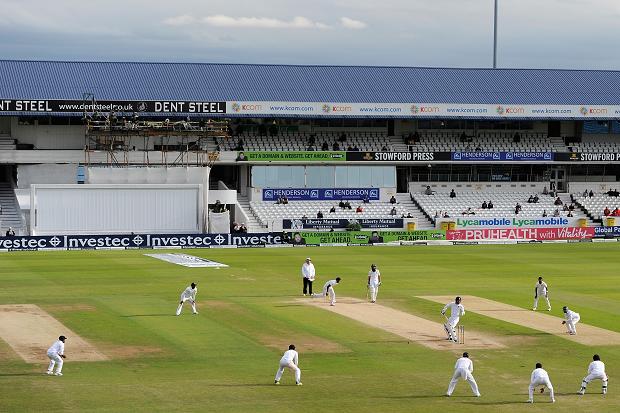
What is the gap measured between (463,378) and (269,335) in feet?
31.1

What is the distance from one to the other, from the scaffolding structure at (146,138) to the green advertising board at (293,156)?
207 centimetres

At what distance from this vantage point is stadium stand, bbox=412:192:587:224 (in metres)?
78.8

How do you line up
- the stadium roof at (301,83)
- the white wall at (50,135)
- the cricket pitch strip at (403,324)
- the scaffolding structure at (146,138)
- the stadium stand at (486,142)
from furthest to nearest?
the stadium stand at (486,142), the stadium roof at (301,83), the white wall at (50,135), the scaffolding structure at (146,138), the cricket pitch strip at (403,324)

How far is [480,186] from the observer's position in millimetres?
83875

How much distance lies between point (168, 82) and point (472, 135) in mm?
22817

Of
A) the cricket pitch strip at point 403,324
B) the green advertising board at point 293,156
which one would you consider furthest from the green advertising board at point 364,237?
the cricket pitch strip at point 403,324

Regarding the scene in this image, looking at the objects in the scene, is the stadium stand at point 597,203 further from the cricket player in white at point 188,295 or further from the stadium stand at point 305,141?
the cricket player in white at point 188,295

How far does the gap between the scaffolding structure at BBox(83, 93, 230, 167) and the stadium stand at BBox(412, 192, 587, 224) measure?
15152 millimetres

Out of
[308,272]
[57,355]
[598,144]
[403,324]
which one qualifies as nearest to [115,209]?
[308,272]

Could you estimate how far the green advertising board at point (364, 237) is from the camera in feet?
232

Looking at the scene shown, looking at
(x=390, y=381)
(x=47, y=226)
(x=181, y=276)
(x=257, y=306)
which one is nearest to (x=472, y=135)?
(x=47, y=226)

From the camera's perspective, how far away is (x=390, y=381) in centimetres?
2712

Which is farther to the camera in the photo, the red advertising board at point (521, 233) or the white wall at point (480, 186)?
the white wall at point (480, 186)

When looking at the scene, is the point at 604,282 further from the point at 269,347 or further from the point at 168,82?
the point at 168,82
